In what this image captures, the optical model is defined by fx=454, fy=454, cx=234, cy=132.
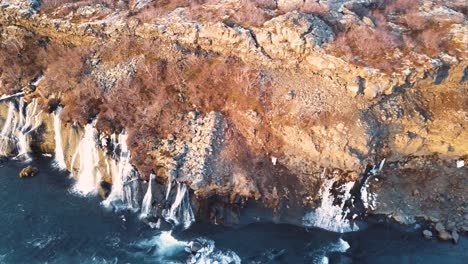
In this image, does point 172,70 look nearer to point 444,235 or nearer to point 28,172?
point 28,172

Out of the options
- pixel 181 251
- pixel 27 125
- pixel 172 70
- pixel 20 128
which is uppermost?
pixel 172 70

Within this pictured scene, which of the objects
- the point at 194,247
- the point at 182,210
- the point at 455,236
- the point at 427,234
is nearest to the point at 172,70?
Result: the point at 182,210

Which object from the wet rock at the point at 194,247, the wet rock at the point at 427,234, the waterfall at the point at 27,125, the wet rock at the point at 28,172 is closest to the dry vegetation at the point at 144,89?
the waterfall at the point at 27,125

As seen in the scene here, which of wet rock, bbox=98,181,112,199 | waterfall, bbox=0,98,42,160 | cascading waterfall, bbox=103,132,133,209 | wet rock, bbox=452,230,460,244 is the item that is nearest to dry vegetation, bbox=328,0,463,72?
wet rock, bbox=452,230,460,244

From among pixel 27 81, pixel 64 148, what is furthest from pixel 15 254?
pixel 27 81

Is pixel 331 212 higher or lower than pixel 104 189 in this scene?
lower

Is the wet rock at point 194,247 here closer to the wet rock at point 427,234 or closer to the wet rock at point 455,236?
the wet rock at point 427,234
